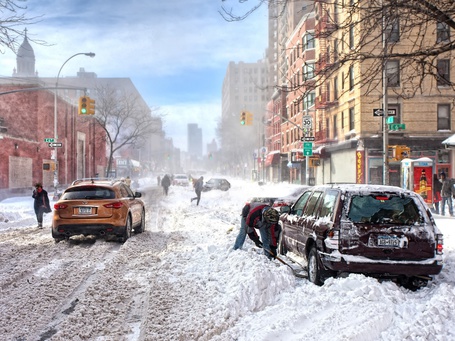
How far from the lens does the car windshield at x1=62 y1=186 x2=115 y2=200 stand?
1199 cm

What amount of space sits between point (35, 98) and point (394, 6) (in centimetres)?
3855

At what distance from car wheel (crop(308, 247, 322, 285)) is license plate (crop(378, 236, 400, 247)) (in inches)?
39.8

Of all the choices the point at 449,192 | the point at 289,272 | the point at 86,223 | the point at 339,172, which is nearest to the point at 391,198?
the point at 289,272

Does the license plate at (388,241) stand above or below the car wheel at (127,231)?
above

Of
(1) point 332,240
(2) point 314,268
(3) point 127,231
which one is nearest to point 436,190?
(3) point 127,231

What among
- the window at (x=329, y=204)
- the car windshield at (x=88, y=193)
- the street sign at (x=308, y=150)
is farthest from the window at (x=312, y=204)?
the street sign at (x=308, y=150)

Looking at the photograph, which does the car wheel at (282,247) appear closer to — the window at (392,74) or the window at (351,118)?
the window at (392,74)

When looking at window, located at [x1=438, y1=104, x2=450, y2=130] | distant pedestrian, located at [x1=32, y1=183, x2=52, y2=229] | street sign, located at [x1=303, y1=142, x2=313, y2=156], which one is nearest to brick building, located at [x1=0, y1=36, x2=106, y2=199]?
distant pedestrian, located at [x1=32, y1=183, x2=52, y2=229]

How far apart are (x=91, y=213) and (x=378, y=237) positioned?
7.78 meters

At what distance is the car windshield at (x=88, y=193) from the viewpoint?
11991mm

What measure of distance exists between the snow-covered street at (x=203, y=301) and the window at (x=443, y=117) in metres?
24.6

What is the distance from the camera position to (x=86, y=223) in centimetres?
1169

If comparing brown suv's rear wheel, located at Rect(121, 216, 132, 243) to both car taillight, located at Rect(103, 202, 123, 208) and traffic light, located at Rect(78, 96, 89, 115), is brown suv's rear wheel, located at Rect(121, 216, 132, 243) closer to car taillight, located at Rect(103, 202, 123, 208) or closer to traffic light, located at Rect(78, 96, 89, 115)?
car taillight, located at Rect(103, 202, 123, 208)

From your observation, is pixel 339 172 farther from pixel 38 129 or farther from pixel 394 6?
pixel 394 6
